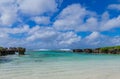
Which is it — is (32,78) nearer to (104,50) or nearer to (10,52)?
(10,52)

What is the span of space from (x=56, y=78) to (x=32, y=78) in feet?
5.56

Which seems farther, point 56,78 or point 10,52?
point 10,52

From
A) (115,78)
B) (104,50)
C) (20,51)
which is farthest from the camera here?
(104,50)

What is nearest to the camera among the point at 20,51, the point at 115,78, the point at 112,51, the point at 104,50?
the point at 115,78

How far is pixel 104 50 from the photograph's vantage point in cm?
→ 10538

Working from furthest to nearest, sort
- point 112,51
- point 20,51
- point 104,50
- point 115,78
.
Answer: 1. point 104,50
2. point 112,51
3. point 20,51
4. point 115,78

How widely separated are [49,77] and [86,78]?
8.87ft

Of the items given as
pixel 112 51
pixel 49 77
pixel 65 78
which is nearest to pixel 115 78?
pixel 65 78

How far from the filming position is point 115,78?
1639cm

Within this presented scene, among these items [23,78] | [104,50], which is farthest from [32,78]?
[104,50]

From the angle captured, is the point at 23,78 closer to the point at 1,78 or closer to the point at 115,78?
the point at 1,78

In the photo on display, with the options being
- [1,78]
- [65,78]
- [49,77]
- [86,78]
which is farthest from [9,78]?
[86,78]

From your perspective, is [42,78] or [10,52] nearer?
[42,78]

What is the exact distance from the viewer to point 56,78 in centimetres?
1669
